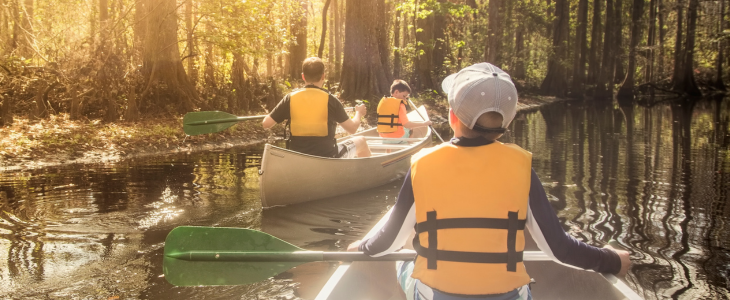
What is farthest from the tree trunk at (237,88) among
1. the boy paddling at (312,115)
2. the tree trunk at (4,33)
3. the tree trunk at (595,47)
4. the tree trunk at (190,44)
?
the tree trunk at (595,47)

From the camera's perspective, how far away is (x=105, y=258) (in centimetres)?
465

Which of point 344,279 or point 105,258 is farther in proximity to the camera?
point 105,258

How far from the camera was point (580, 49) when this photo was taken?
32688 mm

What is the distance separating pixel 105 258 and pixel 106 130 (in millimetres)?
7211

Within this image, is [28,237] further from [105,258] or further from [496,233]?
[496,233]

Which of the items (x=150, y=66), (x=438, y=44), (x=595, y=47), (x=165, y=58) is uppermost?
(x=595, y=47)

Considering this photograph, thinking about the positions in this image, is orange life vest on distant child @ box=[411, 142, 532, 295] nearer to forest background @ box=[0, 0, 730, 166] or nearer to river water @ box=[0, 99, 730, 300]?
river water @ box=[0, 99, 730, 300]

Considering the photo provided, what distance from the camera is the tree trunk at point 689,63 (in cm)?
3271

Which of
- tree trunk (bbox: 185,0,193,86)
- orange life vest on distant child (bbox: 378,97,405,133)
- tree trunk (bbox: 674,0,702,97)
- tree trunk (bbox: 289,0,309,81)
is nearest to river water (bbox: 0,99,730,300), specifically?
orange life vest on distant child (bbox: 378,97,405,133)

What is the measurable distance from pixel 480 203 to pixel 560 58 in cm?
3270

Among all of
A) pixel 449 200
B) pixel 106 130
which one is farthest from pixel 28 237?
pixel 106 130

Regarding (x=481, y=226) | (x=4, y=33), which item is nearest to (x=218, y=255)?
(x=481, y=226)

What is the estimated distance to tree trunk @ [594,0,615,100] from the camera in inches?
1272

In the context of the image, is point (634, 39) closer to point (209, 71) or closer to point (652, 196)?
point (209, 71)
